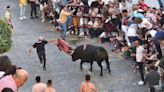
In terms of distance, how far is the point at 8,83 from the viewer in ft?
27.6

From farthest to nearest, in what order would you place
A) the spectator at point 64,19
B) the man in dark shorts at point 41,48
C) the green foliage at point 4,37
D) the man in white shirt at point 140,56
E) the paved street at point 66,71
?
the spectator at point 64,19
the man in dark shorts at point 41,48
the green foliage at point 4,37
the paved street at point 66,71
the man in white shirt at point 140,56

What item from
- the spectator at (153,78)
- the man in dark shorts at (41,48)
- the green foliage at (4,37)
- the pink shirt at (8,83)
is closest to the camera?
the pink shirt at (8,83)

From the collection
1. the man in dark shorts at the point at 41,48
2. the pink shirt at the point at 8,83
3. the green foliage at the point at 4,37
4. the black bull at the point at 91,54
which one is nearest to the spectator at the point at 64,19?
the man in dark shorts at the point at 41,48

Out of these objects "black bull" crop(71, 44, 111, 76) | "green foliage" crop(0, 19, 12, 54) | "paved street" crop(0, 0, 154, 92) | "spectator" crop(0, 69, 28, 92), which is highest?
"spectator" crop(0, 69, 28, 92)

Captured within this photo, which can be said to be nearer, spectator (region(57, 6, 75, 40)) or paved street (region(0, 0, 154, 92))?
paved street (region(0, 0, 154, 92))

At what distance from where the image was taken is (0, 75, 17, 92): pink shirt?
8.30m

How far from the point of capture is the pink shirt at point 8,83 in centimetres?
830

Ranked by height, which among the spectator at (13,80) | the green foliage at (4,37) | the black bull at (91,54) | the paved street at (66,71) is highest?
the spectator at (13,80)

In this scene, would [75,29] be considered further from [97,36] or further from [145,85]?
[145,85]

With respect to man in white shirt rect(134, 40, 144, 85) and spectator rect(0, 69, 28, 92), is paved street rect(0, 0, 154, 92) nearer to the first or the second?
man in white shirt rect(134, 40, 144, 85)

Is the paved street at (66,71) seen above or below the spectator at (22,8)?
Answer: below

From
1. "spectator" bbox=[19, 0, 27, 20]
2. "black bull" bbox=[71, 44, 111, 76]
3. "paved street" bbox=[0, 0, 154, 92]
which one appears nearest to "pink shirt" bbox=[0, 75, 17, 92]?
"paved street" bbox=[0, 0, 154, 92]

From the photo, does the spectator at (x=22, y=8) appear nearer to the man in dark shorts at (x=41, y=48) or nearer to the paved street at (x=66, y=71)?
the paved street at (x=66, y=71)

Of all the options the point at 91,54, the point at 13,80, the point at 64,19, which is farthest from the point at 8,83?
the point at 64,19
